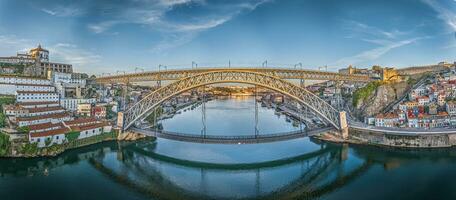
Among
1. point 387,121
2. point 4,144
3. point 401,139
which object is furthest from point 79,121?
point 387,121

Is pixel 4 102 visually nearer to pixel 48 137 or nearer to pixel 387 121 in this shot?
pixel 48 137

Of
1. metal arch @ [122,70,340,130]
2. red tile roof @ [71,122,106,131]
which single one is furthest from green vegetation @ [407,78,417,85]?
red tile roof @ [71,122,106,131]

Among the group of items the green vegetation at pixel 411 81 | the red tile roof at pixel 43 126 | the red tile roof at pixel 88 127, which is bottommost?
the red tile roof at pixel 88 127

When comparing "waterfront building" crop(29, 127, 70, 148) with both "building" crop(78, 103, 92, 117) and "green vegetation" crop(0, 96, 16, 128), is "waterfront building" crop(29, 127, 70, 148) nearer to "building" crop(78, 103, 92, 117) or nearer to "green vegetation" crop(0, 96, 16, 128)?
"green vegetation" crop(0, 96, 16, 128)

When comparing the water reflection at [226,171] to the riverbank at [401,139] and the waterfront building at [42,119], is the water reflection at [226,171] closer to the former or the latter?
the riverbank at [401,139]

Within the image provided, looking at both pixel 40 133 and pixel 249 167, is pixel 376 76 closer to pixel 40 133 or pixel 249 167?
pixel 249 167

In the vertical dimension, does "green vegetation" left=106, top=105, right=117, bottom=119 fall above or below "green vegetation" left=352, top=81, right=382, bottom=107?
below

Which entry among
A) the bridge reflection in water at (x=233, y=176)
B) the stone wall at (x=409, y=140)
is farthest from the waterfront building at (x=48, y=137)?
the stone wall at (x=409, y=140)
